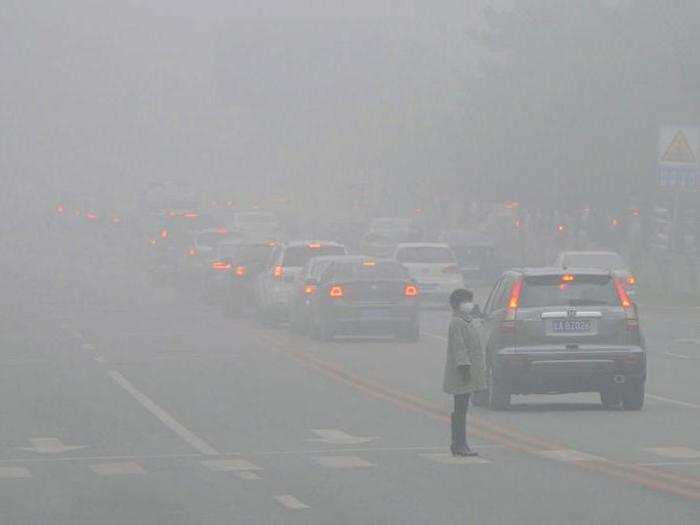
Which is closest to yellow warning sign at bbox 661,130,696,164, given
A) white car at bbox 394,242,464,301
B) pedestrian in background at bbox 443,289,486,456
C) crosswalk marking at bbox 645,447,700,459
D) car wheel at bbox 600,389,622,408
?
white car at bbox 394,242,464,301

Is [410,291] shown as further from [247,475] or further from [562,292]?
[247,475]

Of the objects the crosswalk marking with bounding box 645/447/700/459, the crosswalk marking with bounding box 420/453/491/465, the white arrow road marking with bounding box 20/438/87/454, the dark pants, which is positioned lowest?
the white arrow road marking with bounding box 20/438/87/454

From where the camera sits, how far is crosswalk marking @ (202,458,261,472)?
18.2 meters

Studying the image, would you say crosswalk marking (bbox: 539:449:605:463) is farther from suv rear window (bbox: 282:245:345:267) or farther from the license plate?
suv rear window (bbox: 282:245:345:267)

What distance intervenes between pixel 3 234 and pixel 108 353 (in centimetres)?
8520

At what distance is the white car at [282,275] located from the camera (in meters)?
44.5

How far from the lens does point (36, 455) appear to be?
1959cm

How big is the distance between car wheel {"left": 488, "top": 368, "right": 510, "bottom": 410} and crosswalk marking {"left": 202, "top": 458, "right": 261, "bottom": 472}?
5.32 meters

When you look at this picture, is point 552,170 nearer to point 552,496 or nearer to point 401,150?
point 401,150

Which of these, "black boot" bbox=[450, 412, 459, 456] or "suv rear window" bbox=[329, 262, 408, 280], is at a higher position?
"suv rear window" bbox=[329, 262, 408, 280]

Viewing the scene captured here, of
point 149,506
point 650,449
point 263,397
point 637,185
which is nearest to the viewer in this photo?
point 149,506

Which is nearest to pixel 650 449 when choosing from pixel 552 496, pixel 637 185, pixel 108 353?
pixel 552 496

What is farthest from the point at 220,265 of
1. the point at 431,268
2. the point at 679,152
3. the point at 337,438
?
the point at 337,438

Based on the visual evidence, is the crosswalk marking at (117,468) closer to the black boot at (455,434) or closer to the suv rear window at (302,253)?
the black boot at (455,434)
